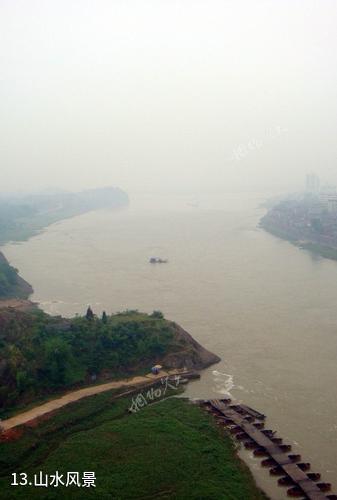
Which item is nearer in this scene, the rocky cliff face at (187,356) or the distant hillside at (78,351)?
the distant hillside at (78,351)

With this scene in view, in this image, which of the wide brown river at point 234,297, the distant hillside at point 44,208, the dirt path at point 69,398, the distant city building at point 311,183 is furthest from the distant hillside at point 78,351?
the distant city building at point 311,183

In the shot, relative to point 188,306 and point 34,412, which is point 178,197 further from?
point 34,412

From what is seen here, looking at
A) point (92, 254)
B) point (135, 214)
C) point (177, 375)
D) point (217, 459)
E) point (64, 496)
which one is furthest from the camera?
point (135, 214)

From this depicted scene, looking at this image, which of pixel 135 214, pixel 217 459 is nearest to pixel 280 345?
pixel 217 459

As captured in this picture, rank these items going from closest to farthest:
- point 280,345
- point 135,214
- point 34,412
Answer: point 34,412
point 280,345
point 135,214

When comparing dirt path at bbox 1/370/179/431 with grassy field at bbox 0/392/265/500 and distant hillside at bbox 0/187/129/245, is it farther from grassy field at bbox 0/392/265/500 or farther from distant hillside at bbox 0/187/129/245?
distant hillside at bbox 0/187/129/245

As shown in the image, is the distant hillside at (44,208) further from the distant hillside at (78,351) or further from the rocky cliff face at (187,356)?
the rocky cliff face at (187,356)
